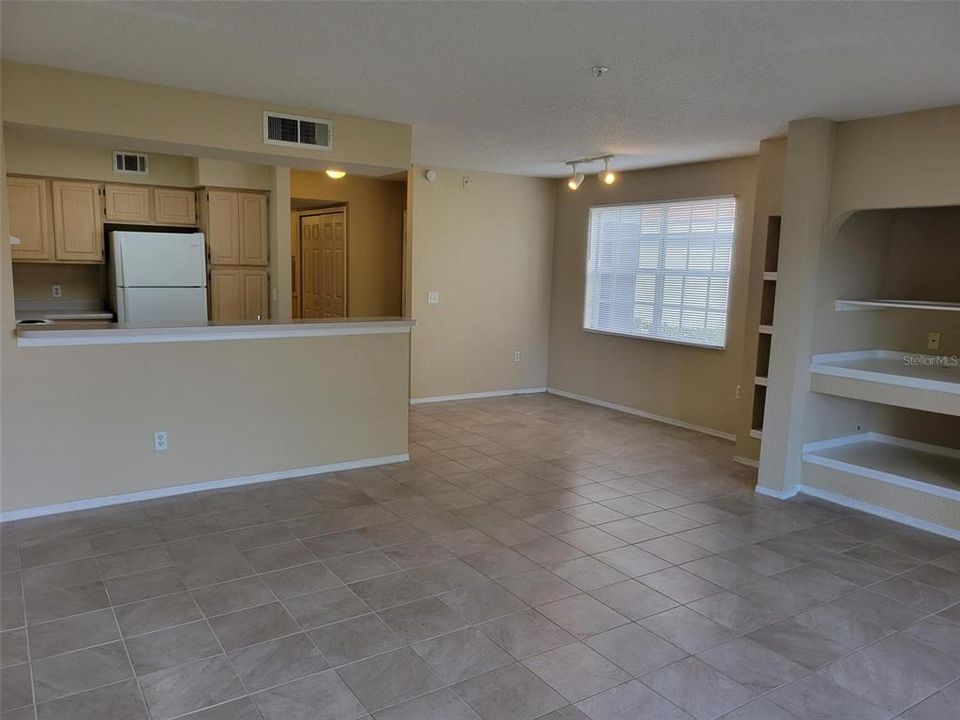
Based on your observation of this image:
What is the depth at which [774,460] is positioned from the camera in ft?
14.3

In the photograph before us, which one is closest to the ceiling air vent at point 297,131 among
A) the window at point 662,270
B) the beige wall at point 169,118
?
the beige wall at point 169,118

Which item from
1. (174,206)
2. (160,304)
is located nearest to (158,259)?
(160,304)

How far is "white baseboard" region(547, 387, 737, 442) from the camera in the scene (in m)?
5.93

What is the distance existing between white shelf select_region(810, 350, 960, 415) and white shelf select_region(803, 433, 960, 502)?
0.45 metres

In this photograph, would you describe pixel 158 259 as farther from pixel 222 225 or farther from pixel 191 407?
pixel 191 407

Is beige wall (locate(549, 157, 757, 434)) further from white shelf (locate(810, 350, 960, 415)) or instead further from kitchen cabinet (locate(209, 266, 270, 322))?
kitchen cabinet (locate(209, 266, 270, 322))

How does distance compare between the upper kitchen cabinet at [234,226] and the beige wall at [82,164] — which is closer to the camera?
the beige wall at [82,164]

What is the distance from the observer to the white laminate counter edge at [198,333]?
3578 millimetres

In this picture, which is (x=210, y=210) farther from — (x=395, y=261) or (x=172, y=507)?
(x=172, y=507)

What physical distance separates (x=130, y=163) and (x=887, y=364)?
20.5 feet

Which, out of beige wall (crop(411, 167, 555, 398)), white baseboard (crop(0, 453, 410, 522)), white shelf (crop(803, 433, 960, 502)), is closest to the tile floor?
white baseboard (crop(0, 453, 410, 522))

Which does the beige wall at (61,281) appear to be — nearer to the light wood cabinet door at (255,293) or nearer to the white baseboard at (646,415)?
the light wood cabinet door at (255,293)

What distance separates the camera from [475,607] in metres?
2.82

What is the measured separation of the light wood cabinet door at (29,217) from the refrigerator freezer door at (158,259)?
0.52 metres
